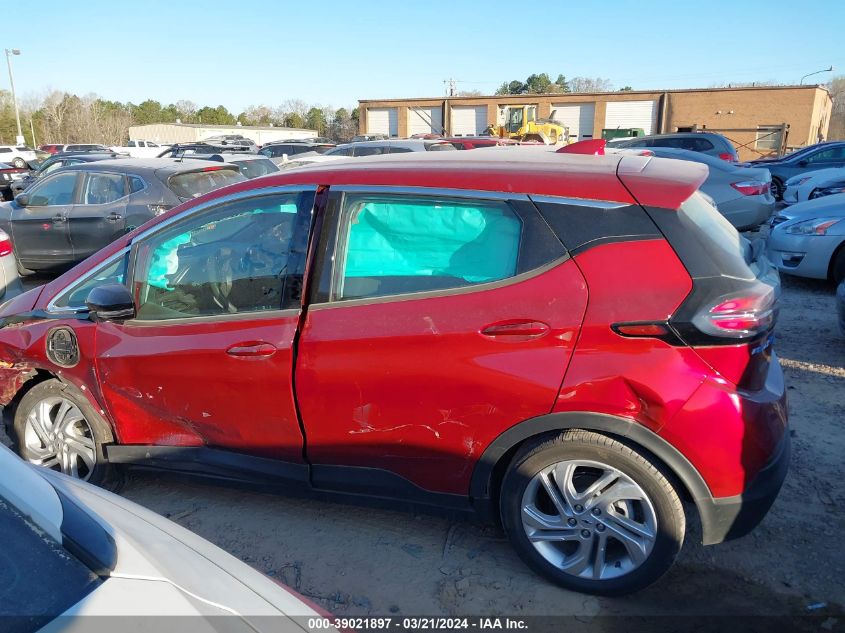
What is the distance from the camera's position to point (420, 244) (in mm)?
2773

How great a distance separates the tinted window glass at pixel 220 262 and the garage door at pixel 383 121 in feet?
163

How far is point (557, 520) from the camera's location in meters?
2.67

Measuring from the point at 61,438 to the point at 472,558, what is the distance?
7.92ft

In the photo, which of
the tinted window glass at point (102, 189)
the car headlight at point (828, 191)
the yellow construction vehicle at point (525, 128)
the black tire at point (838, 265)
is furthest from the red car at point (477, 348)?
the yellow construction vehicle at point (525, 128)

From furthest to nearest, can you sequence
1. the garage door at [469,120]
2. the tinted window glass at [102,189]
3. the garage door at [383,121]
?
the garage door at [383,121] < the garage door at [469,120] < the tinted window glass at [102,189]

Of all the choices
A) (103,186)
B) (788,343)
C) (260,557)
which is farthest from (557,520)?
(103,186)

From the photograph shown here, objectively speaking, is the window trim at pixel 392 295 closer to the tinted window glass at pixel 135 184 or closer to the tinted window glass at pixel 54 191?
the tinted window glass at pixel 135 184

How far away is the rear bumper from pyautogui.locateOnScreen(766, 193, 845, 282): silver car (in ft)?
17.4

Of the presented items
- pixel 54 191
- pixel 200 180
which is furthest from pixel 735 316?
pixel 54 191

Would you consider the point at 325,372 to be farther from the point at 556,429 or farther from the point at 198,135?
the point at 198,135

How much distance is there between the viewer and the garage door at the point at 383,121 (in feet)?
167

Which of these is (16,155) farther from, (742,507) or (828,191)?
(742,507)

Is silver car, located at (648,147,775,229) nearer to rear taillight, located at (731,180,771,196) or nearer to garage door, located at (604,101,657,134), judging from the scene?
rear taillight, located at (731,180,771,196)

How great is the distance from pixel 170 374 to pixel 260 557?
100 cm
